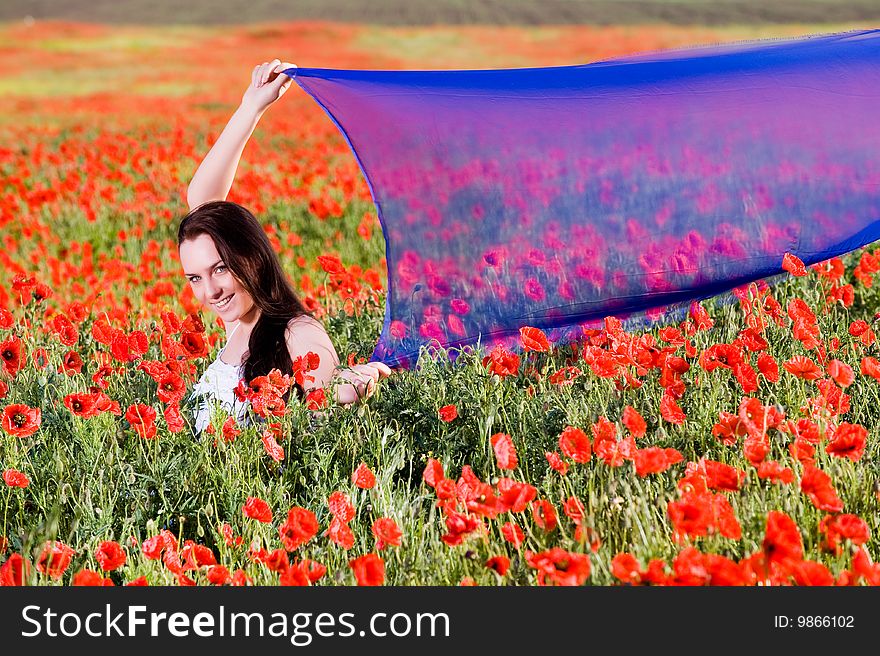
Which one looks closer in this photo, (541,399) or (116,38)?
(541,399)


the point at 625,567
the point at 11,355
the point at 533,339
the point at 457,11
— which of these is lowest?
the point at 625,567

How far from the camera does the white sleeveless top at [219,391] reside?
306cm

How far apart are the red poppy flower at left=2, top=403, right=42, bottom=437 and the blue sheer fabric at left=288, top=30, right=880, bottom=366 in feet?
4.20

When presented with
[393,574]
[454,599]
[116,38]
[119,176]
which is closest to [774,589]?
[454,599]

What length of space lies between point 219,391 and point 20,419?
627 millimetres

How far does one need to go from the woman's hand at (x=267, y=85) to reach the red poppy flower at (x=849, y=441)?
2.04m

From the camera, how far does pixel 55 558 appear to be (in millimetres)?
2275

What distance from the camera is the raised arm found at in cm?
336

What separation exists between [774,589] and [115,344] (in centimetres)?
195

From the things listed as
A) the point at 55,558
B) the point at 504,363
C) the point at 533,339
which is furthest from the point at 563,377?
the point at 55,558

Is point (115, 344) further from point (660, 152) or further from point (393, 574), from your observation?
point (660, 152)

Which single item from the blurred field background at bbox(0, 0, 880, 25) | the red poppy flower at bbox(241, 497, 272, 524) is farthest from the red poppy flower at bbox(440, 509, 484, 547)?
the blurred field background at bbox(0, 0, 880, 25)

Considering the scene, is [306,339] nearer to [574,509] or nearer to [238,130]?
[238,130]

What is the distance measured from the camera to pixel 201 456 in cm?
272
